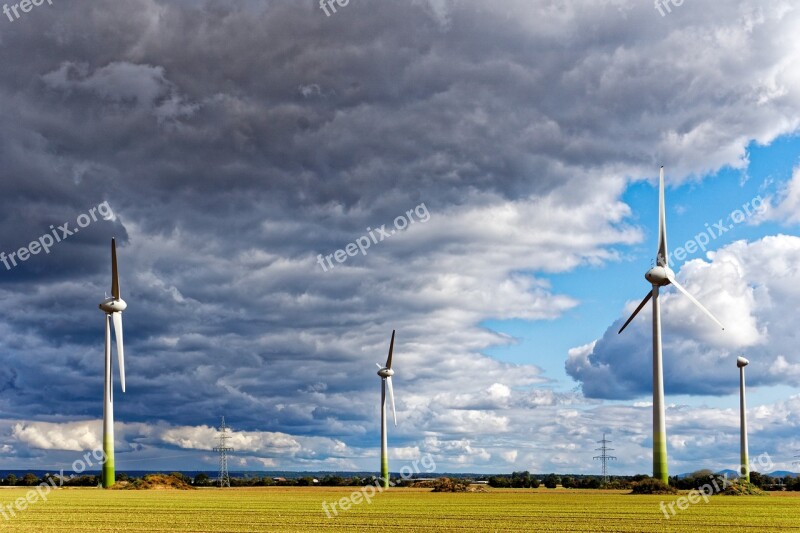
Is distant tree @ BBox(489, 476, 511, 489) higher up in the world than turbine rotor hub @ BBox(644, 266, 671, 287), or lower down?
lower down

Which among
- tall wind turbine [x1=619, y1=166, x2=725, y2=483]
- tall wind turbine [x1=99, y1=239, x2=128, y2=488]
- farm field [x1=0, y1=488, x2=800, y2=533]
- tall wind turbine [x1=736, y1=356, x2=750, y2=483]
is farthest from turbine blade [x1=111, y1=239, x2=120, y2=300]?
tall wind turbine [x1=736, y1=356, x2=750, y2=483]

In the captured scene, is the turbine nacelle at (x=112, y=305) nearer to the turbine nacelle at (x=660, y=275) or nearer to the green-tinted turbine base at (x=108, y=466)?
the green-tinted turbine base at (x=108, y=466)

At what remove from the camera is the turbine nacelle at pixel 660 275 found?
102m

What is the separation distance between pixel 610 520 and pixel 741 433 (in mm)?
90972

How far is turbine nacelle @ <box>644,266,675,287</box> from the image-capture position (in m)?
102

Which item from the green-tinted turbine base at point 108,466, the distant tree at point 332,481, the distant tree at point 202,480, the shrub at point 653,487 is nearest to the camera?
A: the shrub at point 653,487

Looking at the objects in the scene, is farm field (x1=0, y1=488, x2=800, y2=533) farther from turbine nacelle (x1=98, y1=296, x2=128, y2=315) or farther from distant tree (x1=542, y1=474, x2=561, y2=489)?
distant tree (x1=542, y1=474, x2=561, y2=489)

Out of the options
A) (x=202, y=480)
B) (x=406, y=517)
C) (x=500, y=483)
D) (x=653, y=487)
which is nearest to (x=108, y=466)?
(x=202, y=480)

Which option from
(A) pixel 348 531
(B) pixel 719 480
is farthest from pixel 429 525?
(B) pixel 719 480

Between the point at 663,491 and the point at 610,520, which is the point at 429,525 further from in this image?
the point at 663,491

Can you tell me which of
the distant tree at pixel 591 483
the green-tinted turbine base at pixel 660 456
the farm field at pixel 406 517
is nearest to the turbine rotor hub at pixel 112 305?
the farm field at pixel 406 517

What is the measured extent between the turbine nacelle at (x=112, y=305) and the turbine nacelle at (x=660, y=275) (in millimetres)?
71917

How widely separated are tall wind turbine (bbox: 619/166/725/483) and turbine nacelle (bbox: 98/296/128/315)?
70521mm

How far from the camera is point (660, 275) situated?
102125mm
